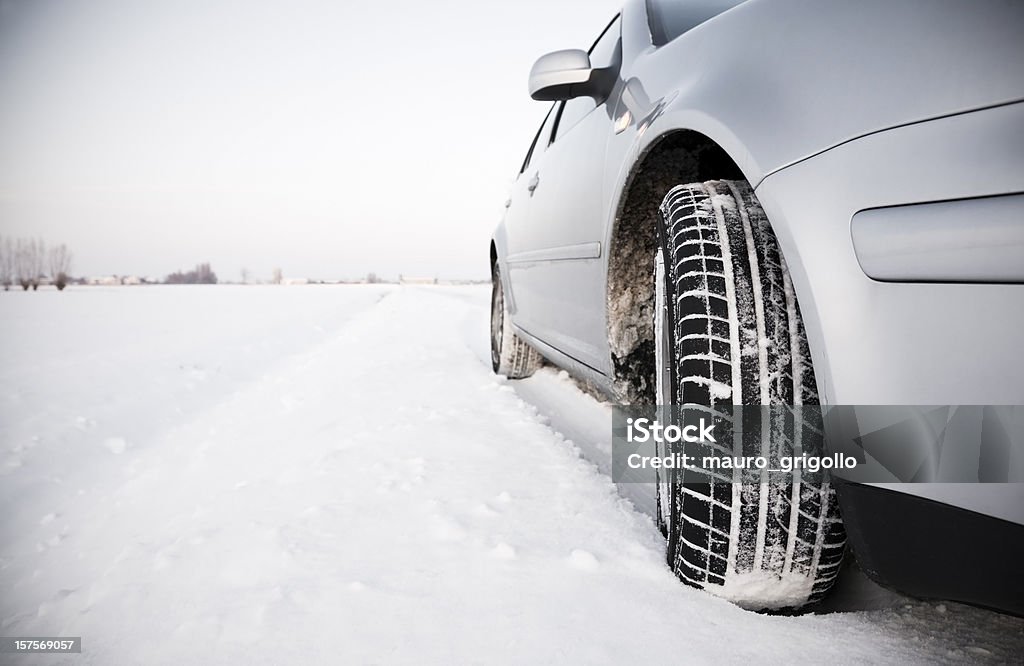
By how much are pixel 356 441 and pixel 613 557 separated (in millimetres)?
1177

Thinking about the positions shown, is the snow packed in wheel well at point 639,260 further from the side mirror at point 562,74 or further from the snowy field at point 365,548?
the side mirror at point 562,74

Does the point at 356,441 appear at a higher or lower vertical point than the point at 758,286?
lower

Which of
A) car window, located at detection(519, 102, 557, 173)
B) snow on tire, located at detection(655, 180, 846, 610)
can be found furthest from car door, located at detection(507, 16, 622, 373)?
snow on tire, located at detection(655, 180, 846, 610)

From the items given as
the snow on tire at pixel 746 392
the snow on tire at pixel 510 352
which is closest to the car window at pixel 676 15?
the snow on tire at pixel 746 392

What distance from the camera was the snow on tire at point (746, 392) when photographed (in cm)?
92

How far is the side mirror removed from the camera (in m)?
1.70

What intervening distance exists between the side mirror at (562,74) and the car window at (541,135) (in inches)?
36.0

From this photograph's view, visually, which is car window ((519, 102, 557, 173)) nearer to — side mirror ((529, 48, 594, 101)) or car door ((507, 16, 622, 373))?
car door ((507, 16, 622, 373))

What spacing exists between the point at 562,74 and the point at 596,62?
1.94ft

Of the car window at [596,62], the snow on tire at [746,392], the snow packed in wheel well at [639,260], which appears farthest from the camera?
the car window at [596,62]

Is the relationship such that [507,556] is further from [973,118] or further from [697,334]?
[973,118]

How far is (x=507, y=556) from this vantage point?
1.20 metres

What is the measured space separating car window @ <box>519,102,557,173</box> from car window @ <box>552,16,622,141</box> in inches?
9.7

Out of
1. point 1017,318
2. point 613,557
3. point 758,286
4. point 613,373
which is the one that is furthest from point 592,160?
point 1017,318
